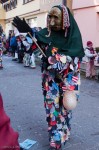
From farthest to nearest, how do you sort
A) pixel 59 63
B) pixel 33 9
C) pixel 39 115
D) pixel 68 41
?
pixel 33 9, pixel 39 115, pixel 68 41, pixel 59 63

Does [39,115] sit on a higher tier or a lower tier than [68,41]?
lower

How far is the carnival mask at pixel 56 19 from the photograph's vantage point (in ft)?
13.5

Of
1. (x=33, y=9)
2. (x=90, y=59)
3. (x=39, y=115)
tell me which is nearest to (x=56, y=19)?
(x=39, y=115)

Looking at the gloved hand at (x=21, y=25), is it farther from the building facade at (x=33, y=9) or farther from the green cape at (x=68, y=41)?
the building facade at (x=33, y=9)

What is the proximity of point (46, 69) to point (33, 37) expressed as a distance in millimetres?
400

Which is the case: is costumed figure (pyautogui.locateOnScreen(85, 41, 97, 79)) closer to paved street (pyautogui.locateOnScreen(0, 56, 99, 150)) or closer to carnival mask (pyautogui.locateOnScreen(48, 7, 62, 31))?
paved street (pyautogui.locateOnScreen(0, 56, 99, 150))

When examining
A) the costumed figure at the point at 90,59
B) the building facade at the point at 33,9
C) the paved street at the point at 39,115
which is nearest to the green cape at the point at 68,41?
the paved street at the point at 39,115

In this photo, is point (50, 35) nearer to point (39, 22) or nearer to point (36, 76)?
point (36, 76)

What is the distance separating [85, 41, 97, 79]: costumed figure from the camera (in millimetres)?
11420

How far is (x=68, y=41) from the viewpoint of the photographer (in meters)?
4.12

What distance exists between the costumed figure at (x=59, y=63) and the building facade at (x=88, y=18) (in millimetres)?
9834

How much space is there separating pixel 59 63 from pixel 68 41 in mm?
315

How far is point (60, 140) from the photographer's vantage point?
4266mm

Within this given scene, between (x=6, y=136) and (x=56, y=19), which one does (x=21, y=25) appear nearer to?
(x=56, y=19)
